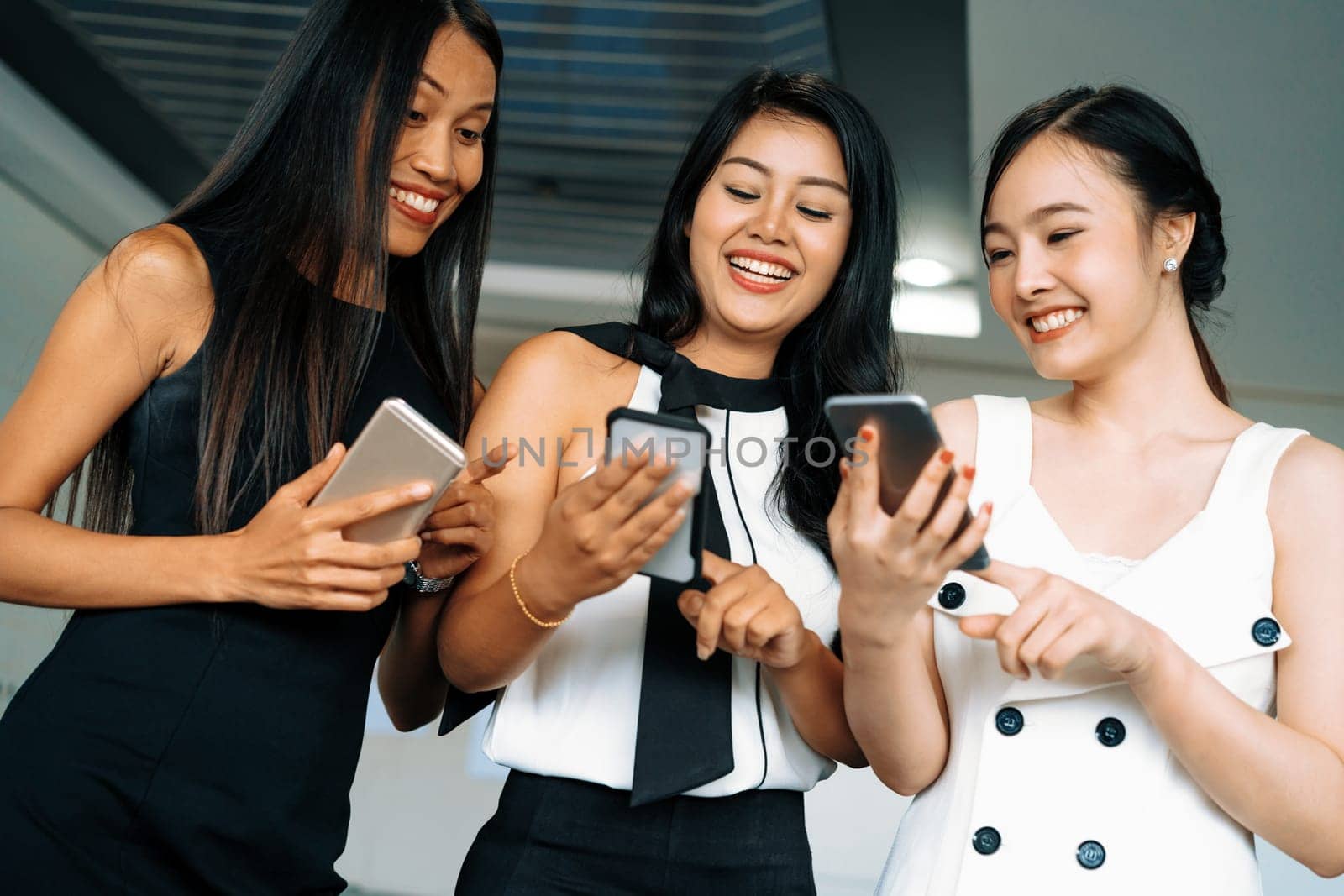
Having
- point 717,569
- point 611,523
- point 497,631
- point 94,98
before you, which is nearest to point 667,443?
point 611,523

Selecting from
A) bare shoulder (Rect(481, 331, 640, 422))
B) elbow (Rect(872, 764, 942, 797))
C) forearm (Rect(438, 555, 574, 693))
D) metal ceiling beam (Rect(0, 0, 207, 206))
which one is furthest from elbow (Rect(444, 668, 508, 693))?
metal ceiling beam (Rect(0, 0, 207, 206))

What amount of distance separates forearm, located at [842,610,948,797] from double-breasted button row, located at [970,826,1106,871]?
0.11 m

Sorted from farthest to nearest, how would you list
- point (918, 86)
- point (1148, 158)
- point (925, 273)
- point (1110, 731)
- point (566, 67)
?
point (925, 273), point (566, 67), point (918, 86), point (1148, 158), point (1110, 731)

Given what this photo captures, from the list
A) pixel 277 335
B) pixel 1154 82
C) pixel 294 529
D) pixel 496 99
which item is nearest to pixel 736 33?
pixel 1154 82

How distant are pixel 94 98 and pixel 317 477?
3.59 m

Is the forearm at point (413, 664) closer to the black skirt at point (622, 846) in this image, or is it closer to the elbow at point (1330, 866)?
the black skirt at point (622, 846)

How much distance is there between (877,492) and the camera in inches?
46.3

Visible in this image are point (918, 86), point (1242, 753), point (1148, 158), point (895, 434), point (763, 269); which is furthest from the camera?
point (918, 86)

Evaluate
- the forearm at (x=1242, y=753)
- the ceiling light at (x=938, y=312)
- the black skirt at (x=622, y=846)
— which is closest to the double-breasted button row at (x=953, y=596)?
the forearm at (x=1242, y=753)

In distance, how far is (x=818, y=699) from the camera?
61.1 inches

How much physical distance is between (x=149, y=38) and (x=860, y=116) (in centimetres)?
288

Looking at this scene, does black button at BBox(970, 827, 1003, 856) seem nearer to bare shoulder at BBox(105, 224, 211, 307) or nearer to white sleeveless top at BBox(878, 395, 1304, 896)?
white sleeveless top at BBox(878, 395, 1304, 896)

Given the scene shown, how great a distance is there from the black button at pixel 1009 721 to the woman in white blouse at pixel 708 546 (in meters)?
0.24

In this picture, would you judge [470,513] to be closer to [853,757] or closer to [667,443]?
[667,443]
